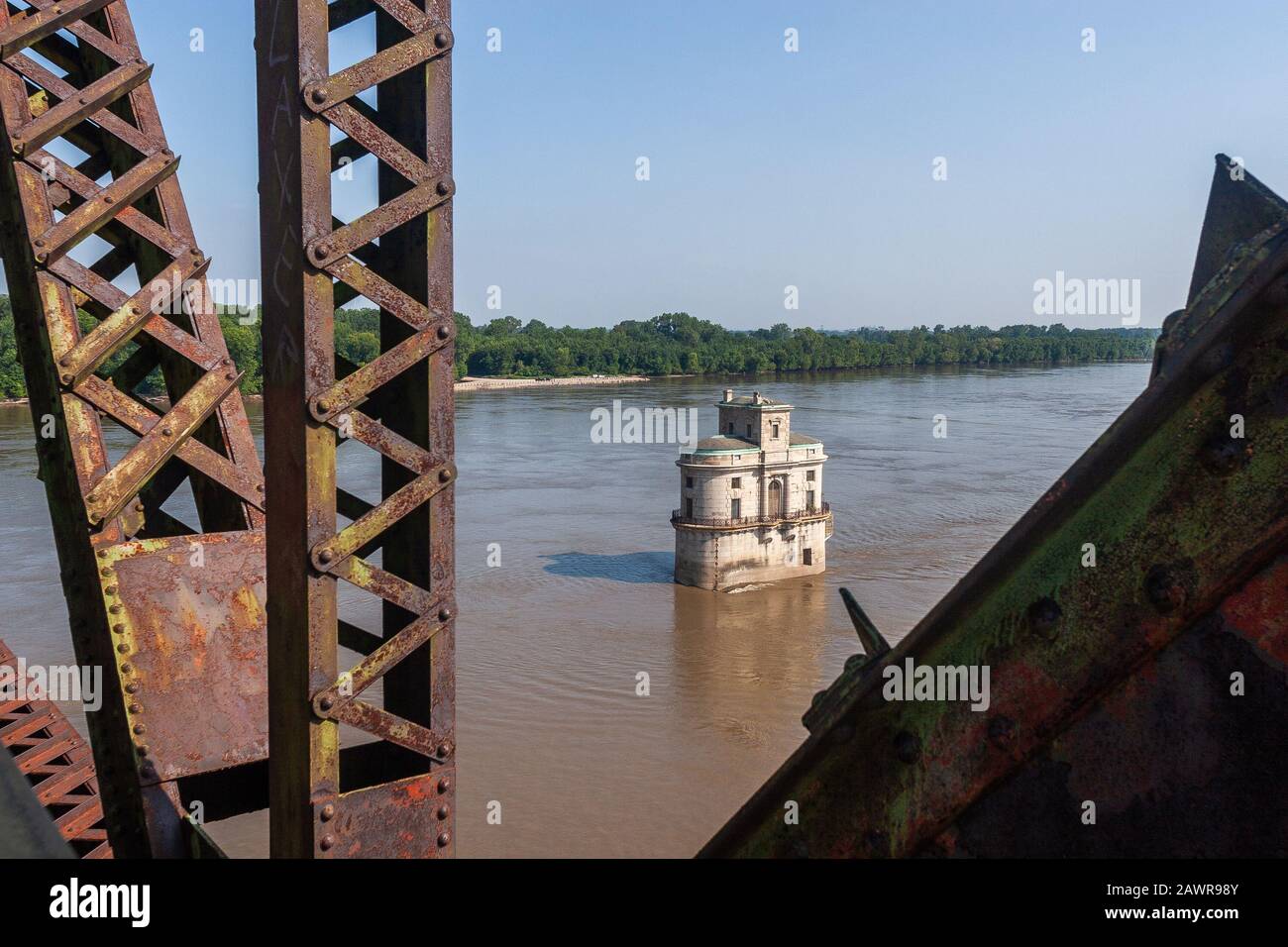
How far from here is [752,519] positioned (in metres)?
34.8

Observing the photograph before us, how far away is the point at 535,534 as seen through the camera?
42031 mm

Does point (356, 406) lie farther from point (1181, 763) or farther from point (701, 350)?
point (701, 350)

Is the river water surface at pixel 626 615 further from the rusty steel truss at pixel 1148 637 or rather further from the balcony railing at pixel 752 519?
the rusty steel truss at pixel 1148 637

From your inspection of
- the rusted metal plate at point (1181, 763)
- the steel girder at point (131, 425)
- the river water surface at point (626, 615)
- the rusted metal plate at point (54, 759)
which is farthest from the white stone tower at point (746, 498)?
the rusted metal plate at point (1181, 763)

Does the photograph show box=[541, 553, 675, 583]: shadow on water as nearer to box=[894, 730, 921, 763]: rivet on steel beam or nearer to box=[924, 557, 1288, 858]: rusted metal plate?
box=[894, 730, 921, 763]: rivet on steel beam

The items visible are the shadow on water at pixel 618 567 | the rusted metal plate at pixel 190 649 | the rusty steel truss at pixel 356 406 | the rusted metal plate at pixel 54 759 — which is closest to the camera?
the rusty steel truss at pixel 356 406

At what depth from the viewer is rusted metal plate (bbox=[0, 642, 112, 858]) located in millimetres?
4965

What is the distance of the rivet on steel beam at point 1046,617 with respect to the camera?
133 cm

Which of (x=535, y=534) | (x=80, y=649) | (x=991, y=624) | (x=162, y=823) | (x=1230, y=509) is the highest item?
(x=1230, y=509)

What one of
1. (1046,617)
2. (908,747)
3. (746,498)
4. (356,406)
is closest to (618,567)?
(746,498)

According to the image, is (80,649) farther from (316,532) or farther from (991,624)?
(991,624)

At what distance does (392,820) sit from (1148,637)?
1.60 metres
